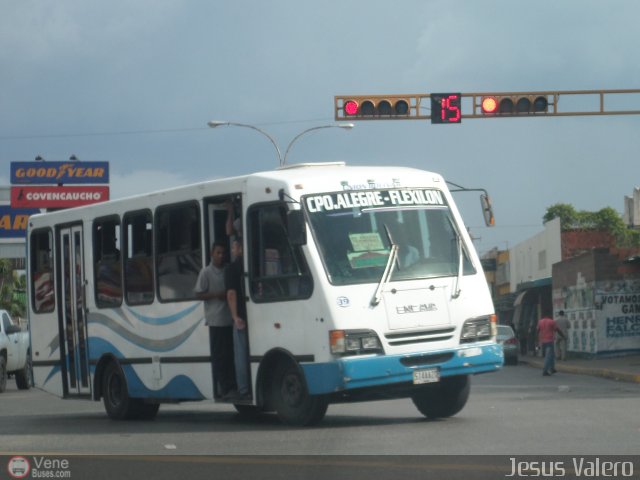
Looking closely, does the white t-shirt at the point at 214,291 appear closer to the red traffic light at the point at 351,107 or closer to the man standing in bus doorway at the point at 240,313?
the man standing in bus doorway at the point at 240,313

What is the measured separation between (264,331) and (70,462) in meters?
3.81

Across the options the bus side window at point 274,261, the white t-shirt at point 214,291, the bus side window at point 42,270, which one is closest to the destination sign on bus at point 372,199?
the bus side window at point 274,261

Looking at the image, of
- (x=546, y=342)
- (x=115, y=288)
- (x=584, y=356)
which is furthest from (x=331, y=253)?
(x=584, y=356)

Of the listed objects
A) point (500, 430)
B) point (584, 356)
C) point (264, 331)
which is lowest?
point (584, 356)

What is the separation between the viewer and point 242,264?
1466 cm

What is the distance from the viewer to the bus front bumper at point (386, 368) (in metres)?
13.3

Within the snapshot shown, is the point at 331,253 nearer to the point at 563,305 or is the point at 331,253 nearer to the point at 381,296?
the point at 381,296

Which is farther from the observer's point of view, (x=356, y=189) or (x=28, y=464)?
(x=356, y=189)

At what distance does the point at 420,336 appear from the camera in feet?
45.4

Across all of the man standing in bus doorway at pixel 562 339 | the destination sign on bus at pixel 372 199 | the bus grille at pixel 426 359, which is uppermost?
the destination sign on bus at pixel 372 199

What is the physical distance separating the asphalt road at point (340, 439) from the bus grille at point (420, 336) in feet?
3.09

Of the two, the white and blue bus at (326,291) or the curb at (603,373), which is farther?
the curb at (603,373)

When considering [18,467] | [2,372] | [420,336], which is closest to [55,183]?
[2,372]

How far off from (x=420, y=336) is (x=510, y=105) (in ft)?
47.8
